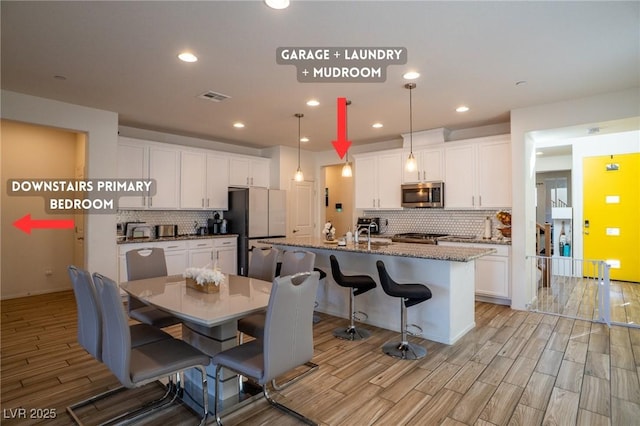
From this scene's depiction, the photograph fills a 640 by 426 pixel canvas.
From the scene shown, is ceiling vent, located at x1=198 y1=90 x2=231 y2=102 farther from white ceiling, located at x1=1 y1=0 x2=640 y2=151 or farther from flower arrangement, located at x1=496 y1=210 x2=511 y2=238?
flower arrangement, located at x1=496 y1=210 x2=511 y2=238

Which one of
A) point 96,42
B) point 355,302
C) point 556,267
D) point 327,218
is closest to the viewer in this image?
point 96,42

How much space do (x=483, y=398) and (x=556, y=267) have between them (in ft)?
19.7

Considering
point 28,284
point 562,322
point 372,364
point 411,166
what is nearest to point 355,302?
point 372,364

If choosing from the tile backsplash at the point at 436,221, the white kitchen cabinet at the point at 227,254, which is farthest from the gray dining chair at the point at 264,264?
the tile backsplash at the point at 436,221

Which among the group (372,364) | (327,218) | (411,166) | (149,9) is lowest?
(372,364)

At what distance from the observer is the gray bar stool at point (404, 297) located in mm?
3096

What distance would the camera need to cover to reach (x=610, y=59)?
310 cm

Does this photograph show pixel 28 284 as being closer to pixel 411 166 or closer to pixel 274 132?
pixel 274 132

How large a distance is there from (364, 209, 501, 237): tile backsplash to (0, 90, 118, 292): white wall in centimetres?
438

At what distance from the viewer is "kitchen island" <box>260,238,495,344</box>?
11.4ft

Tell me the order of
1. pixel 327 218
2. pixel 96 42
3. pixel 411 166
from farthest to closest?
pixel 327 218 < pixel 411 166 < pixel 96 42

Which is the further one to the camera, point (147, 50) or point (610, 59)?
point (610, 59)

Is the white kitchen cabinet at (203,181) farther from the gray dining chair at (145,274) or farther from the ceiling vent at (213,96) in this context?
the gray dining chair at (145,274)

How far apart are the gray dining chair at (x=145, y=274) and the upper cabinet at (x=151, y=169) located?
2.03 meters
